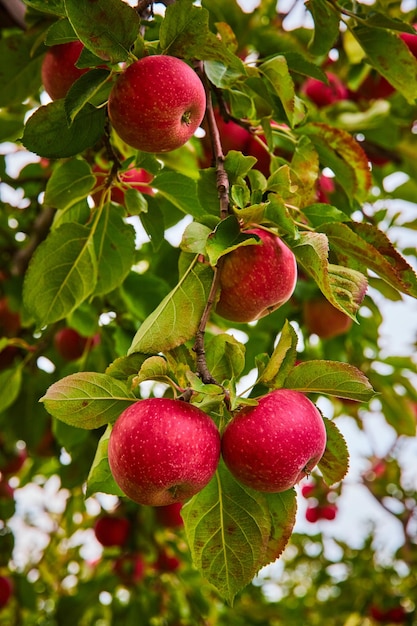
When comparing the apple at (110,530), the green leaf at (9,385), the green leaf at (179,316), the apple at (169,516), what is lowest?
the apple at (110,530)

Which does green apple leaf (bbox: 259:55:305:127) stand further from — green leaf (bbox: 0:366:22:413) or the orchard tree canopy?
green leaf (bbox: 0:366:22:413)

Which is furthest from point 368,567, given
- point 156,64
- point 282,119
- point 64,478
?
point 156,64

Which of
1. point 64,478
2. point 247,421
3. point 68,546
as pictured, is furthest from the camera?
point 68,546

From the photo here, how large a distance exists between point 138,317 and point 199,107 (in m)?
0.50

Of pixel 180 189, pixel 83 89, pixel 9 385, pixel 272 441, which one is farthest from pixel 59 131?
pixel 9 385

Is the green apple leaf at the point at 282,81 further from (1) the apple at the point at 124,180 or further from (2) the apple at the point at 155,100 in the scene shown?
(1) the apple at the point at 124,180

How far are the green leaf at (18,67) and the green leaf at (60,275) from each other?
248 millimetres

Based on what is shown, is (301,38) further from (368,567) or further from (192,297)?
(368,567)

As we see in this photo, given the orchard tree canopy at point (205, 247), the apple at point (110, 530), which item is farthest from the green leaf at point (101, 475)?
the apple at point (110, 530)

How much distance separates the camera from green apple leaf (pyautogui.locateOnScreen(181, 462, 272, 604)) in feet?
2.04

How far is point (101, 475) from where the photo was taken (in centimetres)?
70

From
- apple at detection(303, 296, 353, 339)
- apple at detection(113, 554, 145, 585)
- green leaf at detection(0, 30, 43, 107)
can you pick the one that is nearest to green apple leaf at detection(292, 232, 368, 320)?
green leaf at detection(0, 30, 43, 107)

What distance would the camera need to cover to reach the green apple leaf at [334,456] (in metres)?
0.67

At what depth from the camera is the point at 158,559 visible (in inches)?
82.8
